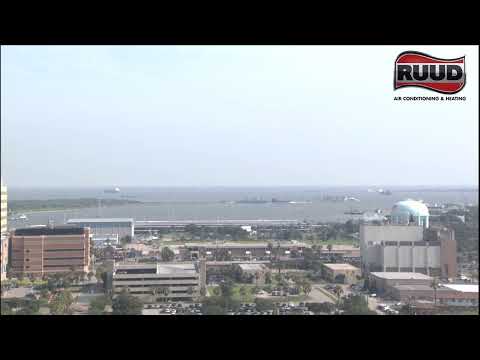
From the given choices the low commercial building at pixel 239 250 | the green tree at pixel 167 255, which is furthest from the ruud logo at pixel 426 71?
the low commercial building at pixel 239 250

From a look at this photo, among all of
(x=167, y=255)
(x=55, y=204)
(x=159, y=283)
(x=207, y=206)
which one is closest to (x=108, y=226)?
(x=55, y=204)

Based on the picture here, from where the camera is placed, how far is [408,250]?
7.59m

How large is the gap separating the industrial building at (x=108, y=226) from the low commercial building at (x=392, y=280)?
5.51m

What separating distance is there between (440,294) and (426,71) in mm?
4092

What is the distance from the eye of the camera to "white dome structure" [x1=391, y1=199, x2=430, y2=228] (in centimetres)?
980

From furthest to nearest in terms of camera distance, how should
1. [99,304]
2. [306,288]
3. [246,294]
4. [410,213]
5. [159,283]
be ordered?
[410,213] < [306,288] < [246,294] < [159,283] < [99,304]

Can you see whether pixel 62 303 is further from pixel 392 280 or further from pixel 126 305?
pixel 392 280

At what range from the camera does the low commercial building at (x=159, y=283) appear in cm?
571

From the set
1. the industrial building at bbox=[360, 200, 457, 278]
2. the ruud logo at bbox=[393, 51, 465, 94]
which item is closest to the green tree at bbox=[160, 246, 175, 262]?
the industrial building at bbox=[360, 200, 457, 278]

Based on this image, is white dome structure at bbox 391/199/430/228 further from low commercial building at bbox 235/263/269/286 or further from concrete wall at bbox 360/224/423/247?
low commercial building at bbox 235/263/269/286

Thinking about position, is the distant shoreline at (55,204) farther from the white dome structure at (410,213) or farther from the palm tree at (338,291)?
the white dome structure at (410,213)
